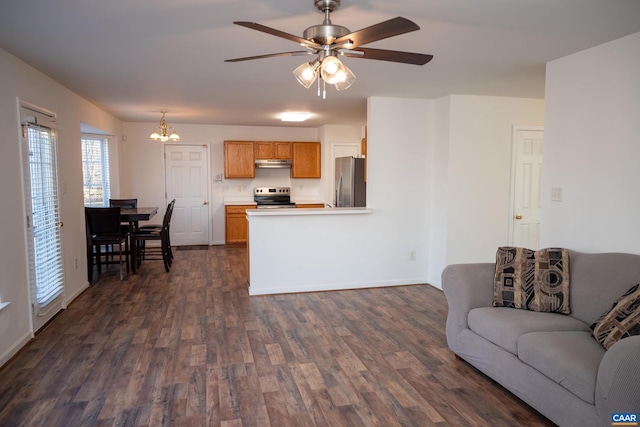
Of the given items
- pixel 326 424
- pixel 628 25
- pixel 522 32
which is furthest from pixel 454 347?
pixel 628 25

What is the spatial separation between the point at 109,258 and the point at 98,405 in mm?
4784

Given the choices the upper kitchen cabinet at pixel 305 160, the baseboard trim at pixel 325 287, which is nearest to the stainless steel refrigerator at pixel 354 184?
the baseboard trim at pixel 325 287

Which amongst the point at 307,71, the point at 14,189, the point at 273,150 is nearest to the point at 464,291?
the point at 307,71

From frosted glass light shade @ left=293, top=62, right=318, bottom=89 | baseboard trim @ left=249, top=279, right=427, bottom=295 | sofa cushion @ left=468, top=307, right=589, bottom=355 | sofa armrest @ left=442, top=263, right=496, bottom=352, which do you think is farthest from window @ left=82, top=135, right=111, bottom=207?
sofa cushion @ left=468, top=307, right=589, bottom=355

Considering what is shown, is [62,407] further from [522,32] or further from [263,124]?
[263,124]

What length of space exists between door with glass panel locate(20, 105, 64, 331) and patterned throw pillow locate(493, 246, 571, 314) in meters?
3.79

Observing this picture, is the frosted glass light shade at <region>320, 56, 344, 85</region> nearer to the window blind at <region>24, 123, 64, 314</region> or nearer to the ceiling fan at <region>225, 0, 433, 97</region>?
the ceiling fan at <region>225, 0, 433, 97</region>

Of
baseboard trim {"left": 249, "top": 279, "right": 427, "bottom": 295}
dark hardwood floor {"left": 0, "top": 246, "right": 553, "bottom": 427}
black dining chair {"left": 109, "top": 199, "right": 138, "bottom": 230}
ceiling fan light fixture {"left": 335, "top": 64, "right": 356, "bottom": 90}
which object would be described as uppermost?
ceiling fan light fixture {"left": 335, "top": 64, "right": 356, "bottom": 90}

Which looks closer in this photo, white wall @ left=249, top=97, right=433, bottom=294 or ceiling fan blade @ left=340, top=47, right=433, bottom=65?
ceiling fan blade @ left=340, top=47, right=433, bottom=65

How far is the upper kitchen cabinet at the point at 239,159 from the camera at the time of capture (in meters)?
7.89

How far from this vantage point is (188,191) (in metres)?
8.01

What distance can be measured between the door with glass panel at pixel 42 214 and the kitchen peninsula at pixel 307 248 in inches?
77.2

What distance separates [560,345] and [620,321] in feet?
1.18

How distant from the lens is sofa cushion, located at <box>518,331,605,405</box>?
2.06 meters
